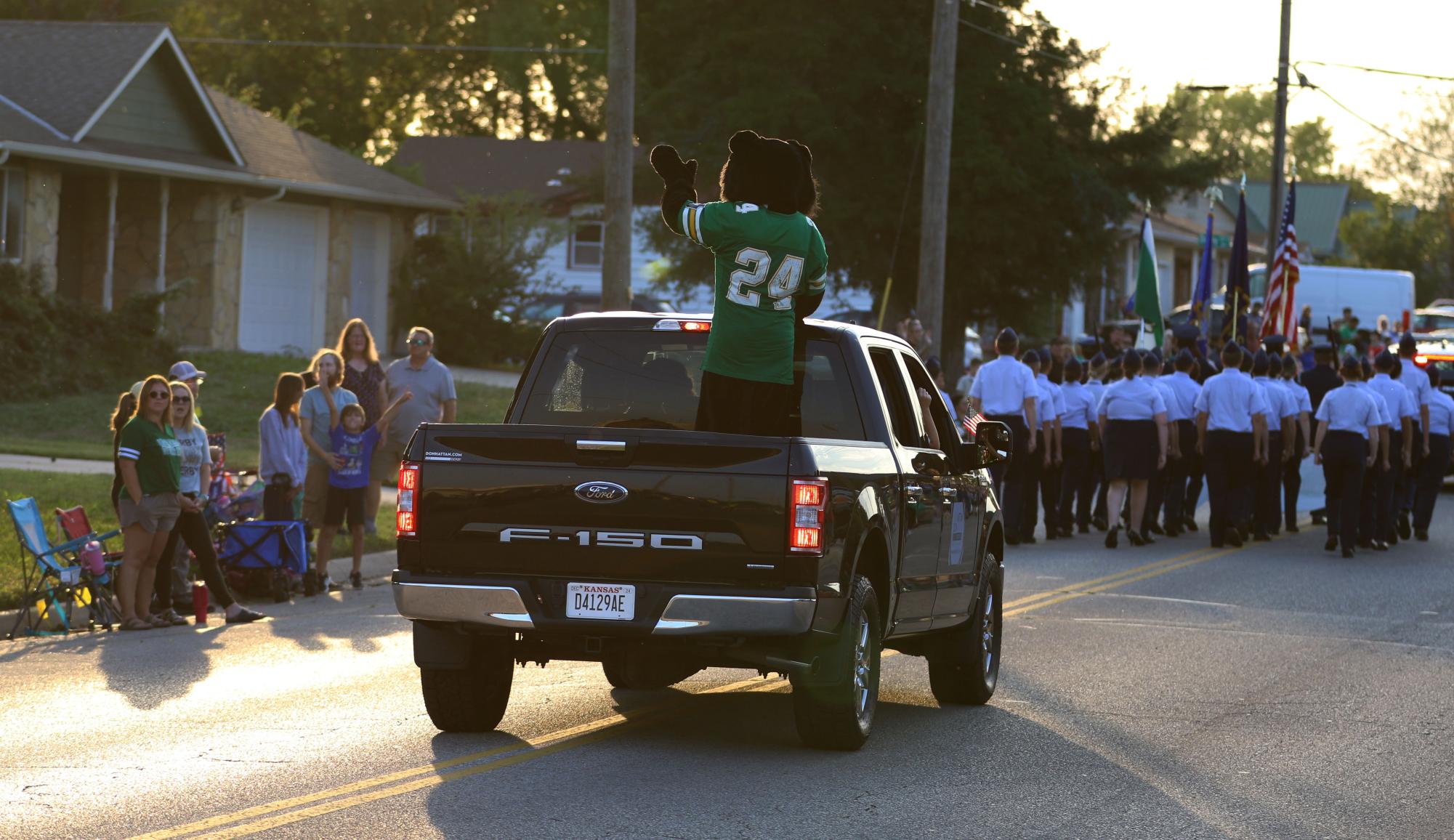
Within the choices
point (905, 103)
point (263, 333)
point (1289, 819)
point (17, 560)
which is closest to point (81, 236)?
point (263, 333)

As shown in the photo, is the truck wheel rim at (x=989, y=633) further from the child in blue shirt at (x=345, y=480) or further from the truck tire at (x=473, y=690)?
the child in blue shirt at (x=345, y=480)

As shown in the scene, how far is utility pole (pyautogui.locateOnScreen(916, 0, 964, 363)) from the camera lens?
82.3 feet

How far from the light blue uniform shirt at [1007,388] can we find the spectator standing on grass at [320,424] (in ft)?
20.9

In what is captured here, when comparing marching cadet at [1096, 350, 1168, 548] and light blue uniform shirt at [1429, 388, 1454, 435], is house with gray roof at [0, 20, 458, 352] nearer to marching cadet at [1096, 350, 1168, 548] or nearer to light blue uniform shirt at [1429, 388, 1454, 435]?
marching cadet at [1096, 350, 1168, 548]

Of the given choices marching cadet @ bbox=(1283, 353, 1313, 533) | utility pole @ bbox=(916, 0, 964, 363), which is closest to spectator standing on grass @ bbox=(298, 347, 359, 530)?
marching cadet @ bbox=(1283, 353, 1313, 533)

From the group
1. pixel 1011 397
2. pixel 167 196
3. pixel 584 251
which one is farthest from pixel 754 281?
pixel 584 251

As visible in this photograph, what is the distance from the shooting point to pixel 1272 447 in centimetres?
2077

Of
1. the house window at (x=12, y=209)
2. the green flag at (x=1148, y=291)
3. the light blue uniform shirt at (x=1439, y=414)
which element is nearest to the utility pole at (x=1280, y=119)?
the green flag at (x=1148, y=291)

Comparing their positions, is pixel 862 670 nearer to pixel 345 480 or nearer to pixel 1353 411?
pixel 345 480

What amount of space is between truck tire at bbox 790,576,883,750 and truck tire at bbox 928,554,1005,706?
1.38m

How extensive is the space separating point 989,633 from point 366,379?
7.29 metres

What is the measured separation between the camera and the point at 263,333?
1421 inches

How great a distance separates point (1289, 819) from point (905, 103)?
2882 cm

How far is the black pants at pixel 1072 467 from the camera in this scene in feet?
66.4
